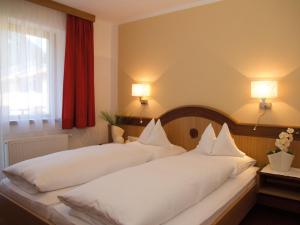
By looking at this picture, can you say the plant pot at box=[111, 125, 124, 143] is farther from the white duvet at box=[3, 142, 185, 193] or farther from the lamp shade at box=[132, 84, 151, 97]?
the white duvet at box=[3, 142, 185, 193]

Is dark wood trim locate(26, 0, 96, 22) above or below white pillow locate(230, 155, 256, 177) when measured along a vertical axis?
above

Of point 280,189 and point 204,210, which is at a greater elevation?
point 204,210

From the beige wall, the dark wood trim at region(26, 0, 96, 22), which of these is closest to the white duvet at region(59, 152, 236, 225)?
the beige wall

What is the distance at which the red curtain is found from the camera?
3.22m

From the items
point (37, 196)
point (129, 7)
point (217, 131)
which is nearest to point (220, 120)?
point (217, 131)

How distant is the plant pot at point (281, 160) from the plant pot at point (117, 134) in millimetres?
1962

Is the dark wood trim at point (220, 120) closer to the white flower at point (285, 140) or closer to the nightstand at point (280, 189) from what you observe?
the white flower at point (285, 140)

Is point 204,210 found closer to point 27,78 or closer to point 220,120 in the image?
point 220,120

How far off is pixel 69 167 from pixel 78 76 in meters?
1.69

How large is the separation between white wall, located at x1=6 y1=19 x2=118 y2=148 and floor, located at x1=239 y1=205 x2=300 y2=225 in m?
2.37

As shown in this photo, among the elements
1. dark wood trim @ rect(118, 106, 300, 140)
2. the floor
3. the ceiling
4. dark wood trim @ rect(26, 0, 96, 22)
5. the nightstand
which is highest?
the ceiling

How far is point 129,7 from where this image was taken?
324cm

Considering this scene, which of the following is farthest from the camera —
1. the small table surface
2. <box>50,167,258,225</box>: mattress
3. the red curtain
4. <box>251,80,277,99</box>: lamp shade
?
the red curtain

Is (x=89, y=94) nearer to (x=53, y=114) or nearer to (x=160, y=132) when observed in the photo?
(x=53, y=114)
